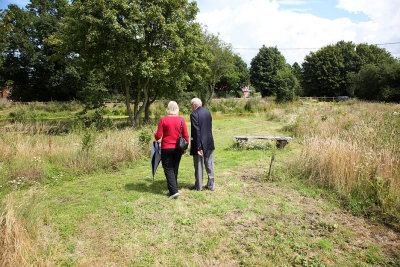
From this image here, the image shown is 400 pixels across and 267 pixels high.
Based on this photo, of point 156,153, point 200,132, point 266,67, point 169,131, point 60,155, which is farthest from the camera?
point 266,67

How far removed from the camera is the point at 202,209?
4191 millimetres

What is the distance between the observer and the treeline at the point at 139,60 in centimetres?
1189

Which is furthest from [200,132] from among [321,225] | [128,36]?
[128,36]

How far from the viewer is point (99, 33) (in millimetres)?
11391

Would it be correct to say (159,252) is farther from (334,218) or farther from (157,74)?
(157,74)

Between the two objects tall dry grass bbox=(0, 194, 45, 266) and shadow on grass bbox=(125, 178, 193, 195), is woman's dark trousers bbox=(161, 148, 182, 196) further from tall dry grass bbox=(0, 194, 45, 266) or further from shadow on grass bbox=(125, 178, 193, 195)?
tall dry grass bbox=(0, 194, 45, 266)

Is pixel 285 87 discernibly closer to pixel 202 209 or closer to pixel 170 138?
pixel 170 138

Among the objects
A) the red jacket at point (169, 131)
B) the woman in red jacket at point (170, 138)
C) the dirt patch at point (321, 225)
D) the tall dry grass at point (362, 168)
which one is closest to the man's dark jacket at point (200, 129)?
the woman in red jacket at point (170, 138)

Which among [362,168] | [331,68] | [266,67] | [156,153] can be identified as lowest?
[362,168]

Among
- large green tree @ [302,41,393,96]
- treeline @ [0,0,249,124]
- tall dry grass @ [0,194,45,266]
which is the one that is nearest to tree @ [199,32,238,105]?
treeline @ [0,0,249,124]

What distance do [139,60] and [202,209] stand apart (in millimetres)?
10446

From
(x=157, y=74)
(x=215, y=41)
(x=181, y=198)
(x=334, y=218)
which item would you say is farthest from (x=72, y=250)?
(x=215, y=41)

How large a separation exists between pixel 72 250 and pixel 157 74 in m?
10.7

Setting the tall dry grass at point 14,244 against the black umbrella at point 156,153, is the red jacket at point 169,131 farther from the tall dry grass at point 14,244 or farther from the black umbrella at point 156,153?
the tall dry grass at point 14,244
